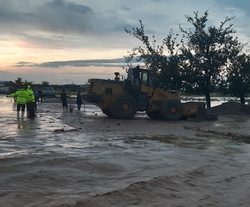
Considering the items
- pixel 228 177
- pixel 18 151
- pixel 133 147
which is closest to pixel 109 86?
pixel 133 147

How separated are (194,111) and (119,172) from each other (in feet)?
57.1

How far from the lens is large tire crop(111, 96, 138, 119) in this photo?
23.5 meters

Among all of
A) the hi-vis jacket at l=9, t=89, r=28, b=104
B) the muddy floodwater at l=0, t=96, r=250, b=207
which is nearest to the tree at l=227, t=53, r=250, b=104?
the hi-vis jacket at l=9, t=89, r=28, b=104

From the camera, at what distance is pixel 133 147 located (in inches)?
479

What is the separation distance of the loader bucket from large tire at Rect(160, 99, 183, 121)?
0.90 meters

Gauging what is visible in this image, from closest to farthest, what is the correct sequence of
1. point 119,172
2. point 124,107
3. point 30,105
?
point 119,172
point 30,105
point 124,107

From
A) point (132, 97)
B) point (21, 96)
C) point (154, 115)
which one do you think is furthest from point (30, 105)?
point (154, 115)

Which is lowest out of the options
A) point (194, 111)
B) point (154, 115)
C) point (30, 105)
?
point (154, 115)

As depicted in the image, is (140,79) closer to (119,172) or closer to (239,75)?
(119,172)

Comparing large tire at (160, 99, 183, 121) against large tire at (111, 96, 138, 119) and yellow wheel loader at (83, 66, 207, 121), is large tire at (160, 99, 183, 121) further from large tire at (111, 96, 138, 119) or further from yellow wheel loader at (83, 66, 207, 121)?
large tire at (111, 96, 138, 119)

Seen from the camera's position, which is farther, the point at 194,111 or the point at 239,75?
the point at 239,75

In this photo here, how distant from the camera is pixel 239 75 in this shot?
129ft

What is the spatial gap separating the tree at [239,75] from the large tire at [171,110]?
15.8 m

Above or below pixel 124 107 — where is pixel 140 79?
above
